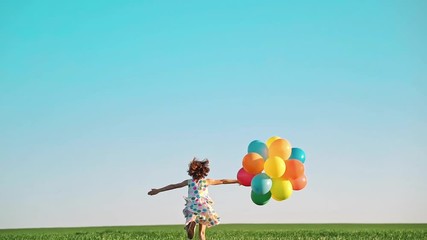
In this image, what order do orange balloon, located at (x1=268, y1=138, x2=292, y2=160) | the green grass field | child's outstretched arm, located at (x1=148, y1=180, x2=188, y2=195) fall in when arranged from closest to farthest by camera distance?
1. child's outstretched arm, located at (x1=148, y1=180, x2=188, y2=195)
2. orange balloon, located at (x1=268, y1=138, x2=292, y2=160)
3. the green grass field

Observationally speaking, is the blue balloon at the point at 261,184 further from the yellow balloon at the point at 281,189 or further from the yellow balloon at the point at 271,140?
the yellow balloon at the point at 271,140

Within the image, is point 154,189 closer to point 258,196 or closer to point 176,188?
point 176,188

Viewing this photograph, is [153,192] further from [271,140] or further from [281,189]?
[271,140]

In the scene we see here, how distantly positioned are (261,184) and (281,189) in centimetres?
59

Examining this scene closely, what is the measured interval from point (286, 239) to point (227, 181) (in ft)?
11.3

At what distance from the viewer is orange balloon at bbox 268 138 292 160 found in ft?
45.0

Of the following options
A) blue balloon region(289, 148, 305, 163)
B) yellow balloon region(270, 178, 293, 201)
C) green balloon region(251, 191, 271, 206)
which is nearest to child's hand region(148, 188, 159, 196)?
green balloon region(251, 191, 271, 206)

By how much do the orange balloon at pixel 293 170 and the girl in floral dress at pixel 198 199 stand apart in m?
2.06

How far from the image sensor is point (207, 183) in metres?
12.5

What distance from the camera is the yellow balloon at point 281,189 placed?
13453mm

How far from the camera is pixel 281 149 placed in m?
13.7

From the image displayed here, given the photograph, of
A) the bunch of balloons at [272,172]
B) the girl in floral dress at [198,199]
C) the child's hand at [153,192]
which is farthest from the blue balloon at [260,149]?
the child's hand at [153,192]

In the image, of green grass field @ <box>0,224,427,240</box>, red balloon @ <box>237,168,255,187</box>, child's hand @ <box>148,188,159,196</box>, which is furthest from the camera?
green grass field @ <box>0,224,427,240</box>

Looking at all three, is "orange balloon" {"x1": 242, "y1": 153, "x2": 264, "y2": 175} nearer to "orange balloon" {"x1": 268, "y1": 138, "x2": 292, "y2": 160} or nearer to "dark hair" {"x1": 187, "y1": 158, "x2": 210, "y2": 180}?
"orange balloon" {"x1": 268, "y1": 138, "x2": 292, "y2": 160}
